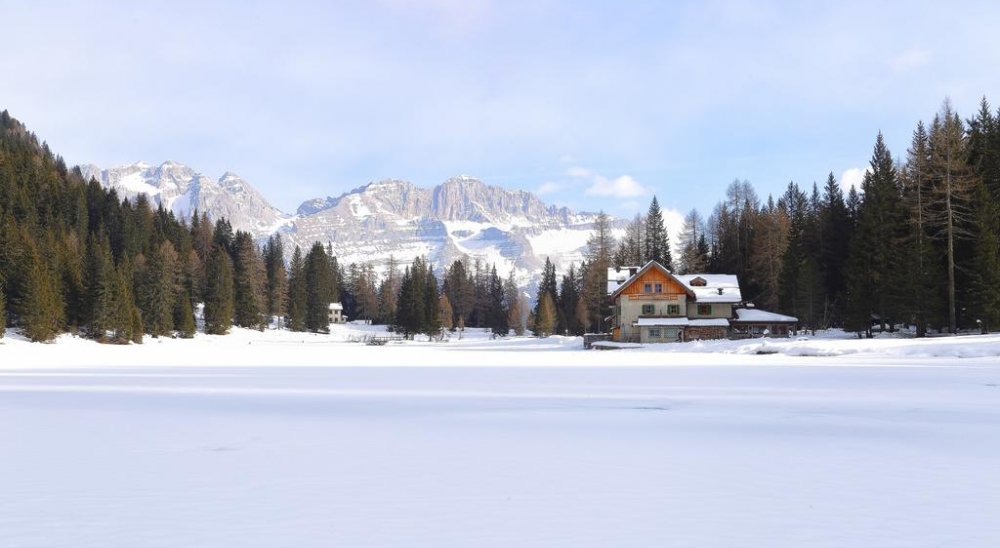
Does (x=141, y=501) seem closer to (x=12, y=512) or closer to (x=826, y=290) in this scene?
(x=12, y=512)

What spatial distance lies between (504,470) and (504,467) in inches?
7.4

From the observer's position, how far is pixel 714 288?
6838 cm

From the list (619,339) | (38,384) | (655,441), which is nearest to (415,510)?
(655,441)

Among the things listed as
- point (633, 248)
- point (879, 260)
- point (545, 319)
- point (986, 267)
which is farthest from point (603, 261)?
point (986, 267)

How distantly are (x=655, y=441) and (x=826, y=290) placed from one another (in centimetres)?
6934

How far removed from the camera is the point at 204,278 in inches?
4001

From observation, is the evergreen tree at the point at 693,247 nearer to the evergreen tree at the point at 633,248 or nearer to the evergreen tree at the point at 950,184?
the evergreen tree at the point at 633,248

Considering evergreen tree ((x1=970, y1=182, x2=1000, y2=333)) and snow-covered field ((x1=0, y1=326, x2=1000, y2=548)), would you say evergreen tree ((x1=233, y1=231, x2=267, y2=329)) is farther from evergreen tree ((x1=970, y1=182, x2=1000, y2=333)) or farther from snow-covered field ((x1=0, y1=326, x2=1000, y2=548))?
evergreen tree ((x1=970, y1=182, x2=1000, y2=333))

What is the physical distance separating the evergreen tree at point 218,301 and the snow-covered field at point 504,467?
71.5 metres

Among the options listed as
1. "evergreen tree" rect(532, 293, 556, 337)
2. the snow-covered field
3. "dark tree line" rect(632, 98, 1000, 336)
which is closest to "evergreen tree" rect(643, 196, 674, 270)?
"evergreen tree" rect(532, 293, 556, 337)

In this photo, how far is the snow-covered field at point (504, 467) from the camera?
6.15 m

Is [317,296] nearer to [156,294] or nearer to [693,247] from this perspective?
[156,294]

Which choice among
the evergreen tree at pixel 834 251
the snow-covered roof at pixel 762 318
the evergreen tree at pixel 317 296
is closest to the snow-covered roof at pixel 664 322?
the snow-covered roof at pixel 762 318

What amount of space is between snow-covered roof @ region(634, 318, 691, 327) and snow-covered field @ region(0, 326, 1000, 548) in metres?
44.4
